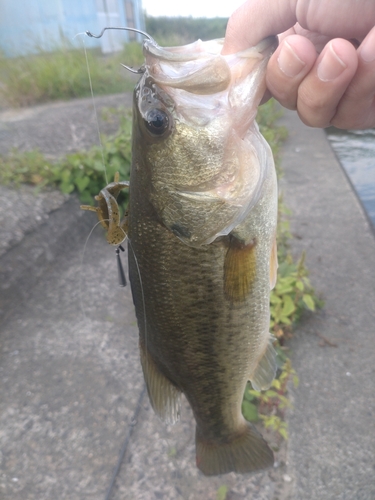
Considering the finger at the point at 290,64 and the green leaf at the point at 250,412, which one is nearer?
the finger at the point at 290,64

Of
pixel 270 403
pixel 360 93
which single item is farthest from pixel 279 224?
pixel 360 93

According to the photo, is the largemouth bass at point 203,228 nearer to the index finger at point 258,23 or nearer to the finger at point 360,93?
the index finger at point 258,23

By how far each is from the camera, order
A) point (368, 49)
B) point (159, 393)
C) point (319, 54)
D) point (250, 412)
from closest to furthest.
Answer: point (368, 49) < point (319, 54) < point (159, 393) < point (250, 412)

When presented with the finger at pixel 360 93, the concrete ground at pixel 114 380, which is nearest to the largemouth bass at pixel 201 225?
the finger at pixel 360 93

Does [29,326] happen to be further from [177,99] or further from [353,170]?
[353,170]

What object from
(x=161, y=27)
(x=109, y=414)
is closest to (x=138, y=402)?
(x=109, y=414)

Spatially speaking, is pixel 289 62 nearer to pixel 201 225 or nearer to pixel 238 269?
pixel 201 225
